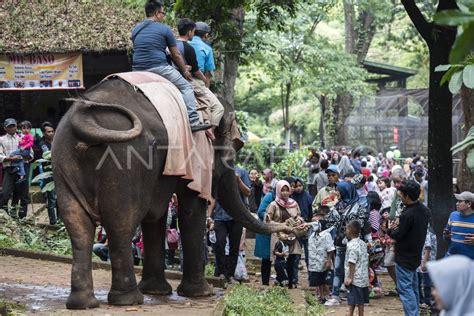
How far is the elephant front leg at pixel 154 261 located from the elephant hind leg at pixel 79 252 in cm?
153

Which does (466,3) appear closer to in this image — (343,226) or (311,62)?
(343,226)

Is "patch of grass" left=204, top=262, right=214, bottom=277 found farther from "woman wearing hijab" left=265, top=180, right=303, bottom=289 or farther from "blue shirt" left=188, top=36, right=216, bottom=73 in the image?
"blue shirt" left=188, top=36, right=216, bottom=73

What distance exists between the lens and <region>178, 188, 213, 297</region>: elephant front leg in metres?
10.7

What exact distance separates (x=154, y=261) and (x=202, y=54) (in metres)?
2.44

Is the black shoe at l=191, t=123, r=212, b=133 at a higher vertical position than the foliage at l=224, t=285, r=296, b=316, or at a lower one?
higher

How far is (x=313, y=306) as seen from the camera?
12.6 meters

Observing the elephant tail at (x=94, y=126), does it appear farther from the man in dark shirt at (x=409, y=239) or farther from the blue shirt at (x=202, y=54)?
the man in dark shirt at (x=409, y=239)

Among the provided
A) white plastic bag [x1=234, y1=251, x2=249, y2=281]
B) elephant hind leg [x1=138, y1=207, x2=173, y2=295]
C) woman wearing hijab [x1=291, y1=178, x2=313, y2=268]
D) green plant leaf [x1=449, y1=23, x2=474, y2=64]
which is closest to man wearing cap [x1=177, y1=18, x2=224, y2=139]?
elephant hind leg [x1=138, y1=207, x2=173, y2=295]

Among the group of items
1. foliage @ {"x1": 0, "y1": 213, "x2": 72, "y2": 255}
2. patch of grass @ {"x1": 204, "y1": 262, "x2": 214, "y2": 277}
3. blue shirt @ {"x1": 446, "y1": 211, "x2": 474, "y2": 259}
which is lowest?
patch of grass @ {"x1": 204, "y1": 262, "x2": 214, "y2": 277}

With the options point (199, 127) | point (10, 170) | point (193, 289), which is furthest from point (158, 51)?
point (10, 170)

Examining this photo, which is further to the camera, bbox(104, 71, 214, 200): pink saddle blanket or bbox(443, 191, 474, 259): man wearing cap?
bbox(443, 191, 474, 259): man wearing cap

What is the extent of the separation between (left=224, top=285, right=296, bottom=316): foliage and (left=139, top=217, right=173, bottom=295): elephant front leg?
0.75 m

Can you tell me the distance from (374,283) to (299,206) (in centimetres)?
162

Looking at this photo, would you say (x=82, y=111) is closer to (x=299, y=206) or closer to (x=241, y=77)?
(x=299, y=206)
